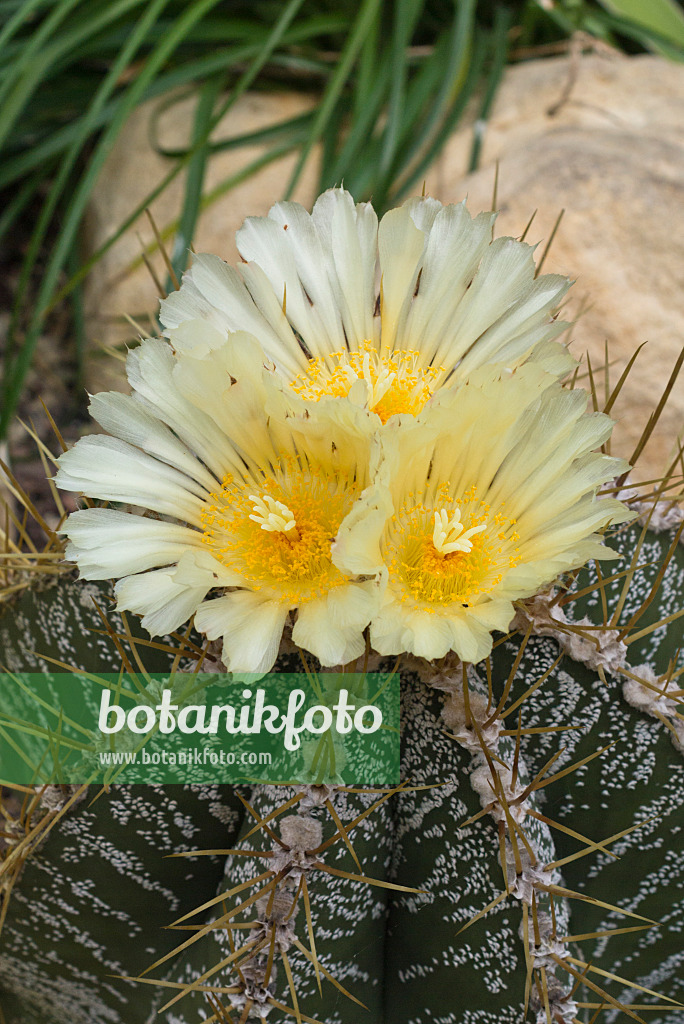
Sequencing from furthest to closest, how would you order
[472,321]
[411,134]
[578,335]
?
[411,134] < [578,335] < [472,321]

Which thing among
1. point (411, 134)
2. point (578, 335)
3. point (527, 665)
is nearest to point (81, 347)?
point (411, 134)

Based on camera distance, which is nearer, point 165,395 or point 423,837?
point 165,395

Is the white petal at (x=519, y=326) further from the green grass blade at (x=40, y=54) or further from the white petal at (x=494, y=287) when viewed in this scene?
the green grass blade at (x=40, y=54)

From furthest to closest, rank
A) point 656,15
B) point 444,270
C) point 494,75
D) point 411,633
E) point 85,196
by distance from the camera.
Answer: point 656,15, point 494,75, point 85,196, point 444,270, point 411,633

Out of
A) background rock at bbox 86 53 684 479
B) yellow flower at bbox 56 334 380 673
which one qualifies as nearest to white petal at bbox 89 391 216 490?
yellow flower at bbox 56 334 380 673

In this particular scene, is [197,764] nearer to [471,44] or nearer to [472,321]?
[472,321]

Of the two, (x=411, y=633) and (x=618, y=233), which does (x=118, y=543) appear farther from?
(x=618, y=233)

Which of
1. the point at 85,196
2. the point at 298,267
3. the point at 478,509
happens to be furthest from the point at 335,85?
the point at 478,509
